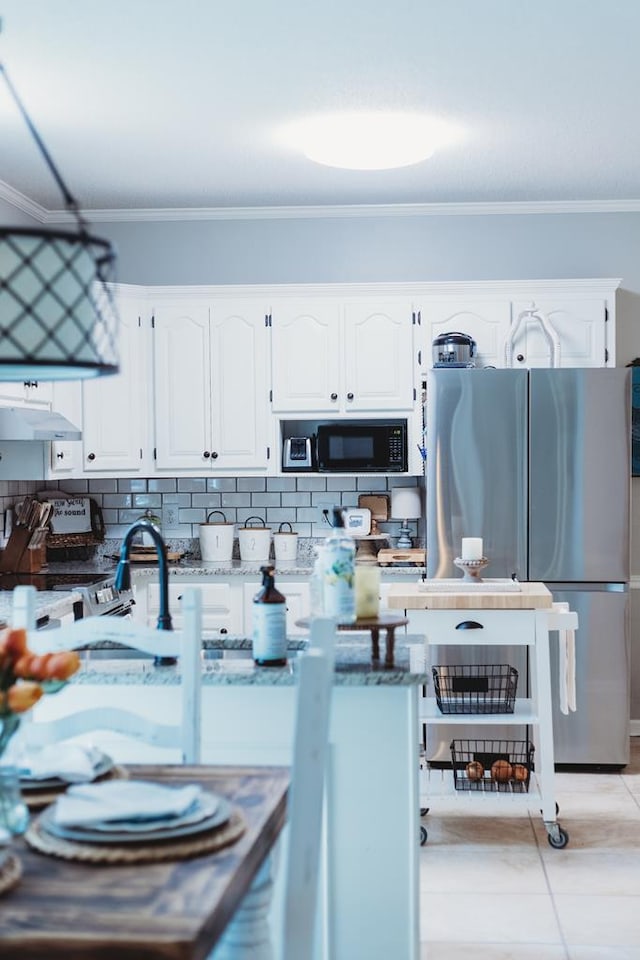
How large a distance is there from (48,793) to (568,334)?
13.1 ft

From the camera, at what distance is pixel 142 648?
2373 mm

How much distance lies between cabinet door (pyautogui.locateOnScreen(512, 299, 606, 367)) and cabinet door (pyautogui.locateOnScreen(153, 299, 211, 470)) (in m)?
1.52

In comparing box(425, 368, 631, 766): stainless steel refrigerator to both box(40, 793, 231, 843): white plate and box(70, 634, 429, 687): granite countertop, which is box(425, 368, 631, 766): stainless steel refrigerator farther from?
box(40, 793, 231, 843): white plate

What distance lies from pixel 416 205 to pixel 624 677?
8.32ft

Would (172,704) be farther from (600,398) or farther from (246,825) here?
(600,398)

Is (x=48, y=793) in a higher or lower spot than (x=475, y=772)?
higher

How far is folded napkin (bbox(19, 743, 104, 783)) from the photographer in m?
1.91

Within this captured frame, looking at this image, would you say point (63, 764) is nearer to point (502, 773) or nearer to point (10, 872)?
point (10, 872)

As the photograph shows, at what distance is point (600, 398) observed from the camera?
494 cm

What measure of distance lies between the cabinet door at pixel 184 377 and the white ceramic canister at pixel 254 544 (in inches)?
15.8

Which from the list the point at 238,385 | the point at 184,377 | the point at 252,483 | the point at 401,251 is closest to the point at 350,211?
the point at 401,251

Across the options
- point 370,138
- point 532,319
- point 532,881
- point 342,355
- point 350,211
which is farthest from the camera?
point 350,211

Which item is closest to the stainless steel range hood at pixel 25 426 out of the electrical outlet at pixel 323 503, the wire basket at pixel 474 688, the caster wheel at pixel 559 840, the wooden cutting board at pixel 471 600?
the electrical outlet at pixel 323 503

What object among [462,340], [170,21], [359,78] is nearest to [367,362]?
[462,340]
